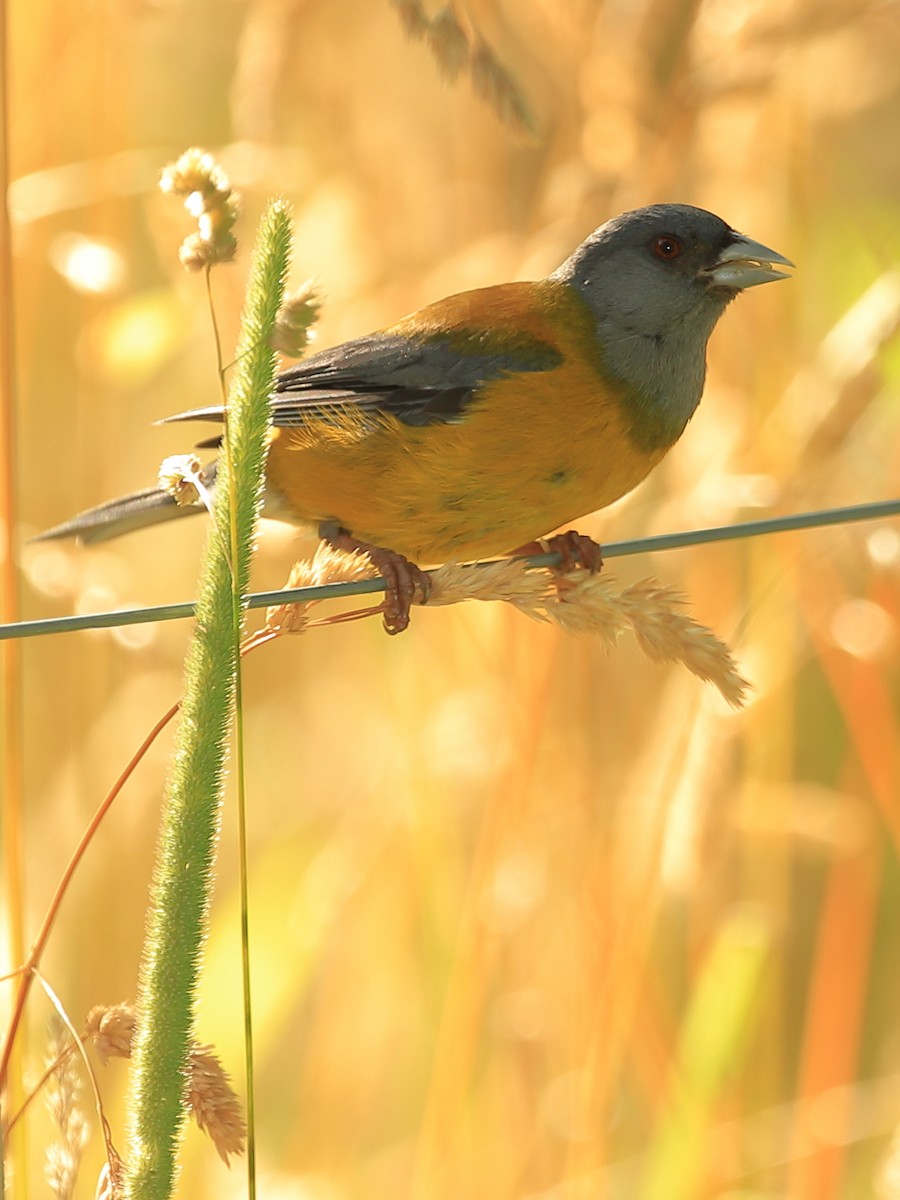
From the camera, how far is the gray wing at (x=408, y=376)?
91.7 inches

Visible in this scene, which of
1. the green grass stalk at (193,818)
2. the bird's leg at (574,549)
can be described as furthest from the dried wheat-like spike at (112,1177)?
the bird's leg at (574,549)

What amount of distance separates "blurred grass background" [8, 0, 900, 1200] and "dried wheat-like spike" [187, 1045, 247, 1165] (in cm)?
107

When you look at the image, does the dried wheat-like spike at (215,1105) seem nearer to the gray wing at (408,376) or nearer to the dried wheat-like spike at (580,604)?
the dried wheat-like spike at (580,604)

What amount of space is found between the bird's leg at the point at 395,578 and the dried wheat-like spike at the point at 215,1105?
33.9 inches

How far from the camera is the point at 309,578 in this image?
5.21 ft

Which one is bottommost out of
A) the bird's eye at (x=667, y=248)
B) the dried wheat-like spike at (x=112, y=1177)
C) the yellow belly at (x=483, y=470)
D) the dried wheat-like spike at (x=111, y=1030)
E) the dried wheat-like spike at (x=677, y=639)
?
the dried wheat-like spike at (x=112, y=1177)

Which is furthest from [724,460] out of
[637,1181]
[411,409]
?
[637,1181]

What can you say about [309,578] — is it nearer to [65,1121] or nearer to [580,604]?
[580,604]

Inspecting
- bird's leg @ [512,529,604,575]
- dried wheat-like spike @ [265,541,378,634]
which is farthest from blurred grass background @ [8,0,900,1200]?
dried wheat-like spike @ [265,541,378,634]

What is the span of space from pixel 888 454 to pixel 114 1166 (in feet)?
6.47

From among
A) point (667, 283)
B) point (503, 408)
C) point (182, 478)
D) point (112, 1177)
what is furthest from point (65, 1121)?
point (667, 283)

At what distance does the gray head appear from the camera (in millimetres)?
2467

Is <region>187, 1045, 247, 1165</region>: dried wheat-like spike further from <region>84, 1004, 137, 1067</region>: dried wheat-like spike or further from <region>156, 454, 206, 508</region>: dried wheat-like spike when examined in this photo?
<region>156, 454, 206, 508</region>: dried wheat-like spike

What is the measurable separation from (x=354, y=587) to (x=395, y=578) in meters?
0.52
